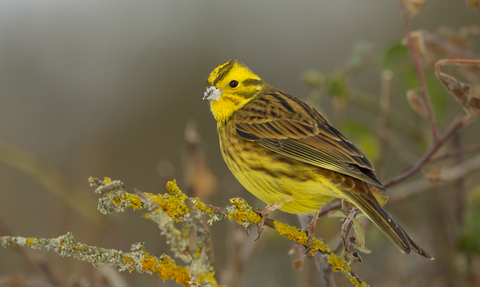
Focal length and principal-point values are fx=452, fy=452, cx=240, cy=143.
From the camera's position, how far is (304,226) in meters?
1.74

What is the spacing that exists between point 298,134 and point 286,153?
0.71 ft

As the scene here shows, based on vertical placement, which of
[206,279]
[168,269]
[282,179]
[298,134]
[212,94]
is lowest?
[206,279]

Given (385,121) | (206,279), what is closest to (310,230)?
(206,279)

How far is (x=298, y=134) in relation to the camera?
221 cm

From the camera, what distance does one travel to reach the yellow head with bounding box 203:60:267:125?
7.95 ft

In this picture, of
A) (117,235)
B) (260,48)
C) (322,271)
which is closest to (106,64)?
(260,48)

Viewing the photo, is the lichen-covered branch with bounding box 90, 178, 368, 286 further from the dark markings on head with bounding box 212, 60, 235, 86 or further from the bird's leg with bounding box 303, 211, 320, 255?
the dark markings on head with bounding box 212, 60, 235, 86

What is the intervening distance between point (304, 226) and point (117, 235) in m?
1.21

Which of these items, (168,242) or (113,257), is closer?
(168,242)

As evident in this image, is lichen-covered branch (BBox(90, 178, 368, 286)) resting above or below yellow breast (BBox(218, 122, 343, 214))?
below

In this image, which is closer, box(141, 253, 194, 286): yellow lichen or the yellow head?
box(141, 253, 194, 286): yellow lichen

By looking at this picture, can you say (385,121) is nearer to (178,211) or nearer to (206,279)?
(178,211)

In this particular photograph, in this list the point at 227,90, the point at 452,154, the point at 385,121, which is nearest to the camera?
the point at 452,154

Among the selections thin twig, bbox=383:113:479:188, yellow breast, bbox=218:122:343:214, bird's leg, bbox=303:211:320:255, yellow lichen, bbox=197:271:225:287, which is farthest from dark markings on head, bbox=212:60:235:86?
yellow lichen, bbox=197:271:225:287
